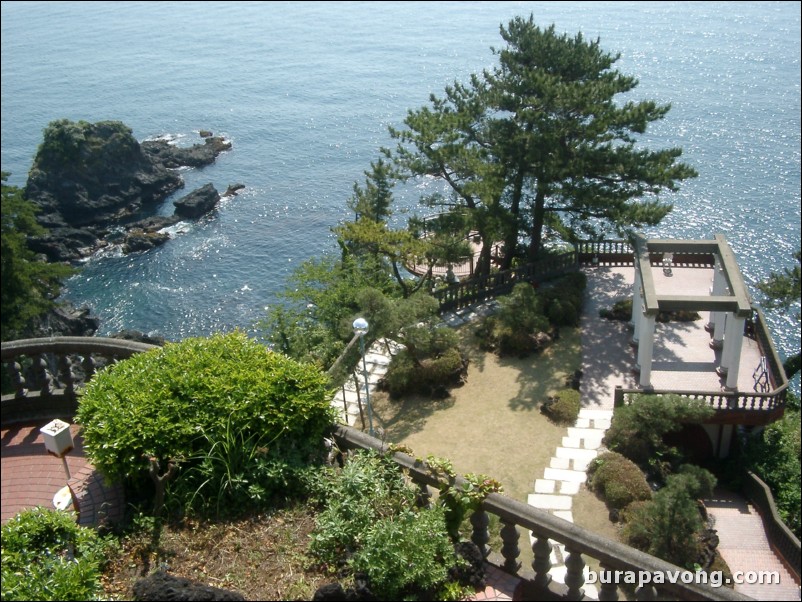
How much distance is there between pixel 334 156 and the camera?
65.0 m

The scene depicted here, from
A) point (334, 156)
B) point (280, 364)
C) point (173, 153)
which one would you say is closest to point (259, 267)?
point (334, 156)

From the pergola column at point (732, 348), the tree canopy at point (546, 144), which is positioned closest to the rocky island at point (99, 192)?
the tree canopy at point (546, 144)

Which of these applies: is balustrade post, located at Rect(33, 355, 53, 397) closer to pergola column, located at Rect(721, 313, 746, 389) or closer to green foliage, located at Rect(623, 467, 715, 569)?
green foliage, located at Rect(623, 467, 715, 569)

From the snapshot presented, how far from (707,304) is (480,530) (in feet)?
48.5

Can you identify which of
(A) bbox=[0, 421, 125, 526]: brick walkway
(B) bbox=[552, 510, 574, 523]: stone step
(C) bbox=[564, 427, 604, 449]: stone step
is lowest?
(B) bbox=[552, 510, 574, 523]: stone step

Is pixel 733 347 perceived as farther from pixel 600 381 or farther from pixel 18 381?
pixel 18 381

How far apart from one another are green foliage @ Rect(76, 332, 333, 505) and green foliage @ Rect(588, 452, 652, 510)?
10.3m

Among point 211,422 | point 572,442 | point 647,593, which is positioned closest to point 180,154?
point 572,442

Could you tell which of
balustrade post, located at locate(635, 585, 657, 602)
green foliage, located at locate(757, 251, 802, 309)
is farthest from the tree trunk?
balustrade post, located at locate(635, 585, 657, 602)

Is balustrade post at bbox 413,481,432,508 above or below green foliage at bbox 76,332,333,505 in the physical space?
below

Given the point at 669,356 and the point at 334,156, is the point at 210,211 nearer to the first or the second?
the point at 334,156

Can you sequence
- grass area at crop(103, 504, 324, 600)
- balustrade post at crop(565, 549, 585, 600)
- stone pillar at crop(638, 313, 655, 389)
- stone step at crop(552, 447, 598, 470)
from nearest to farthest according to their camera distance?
1. balustrade post at crop(565, 549, 585, 600)
2. grass area at crop(103, 504, 324, 600)
3. stone step at crop(552, 447, 598, 470)
4. stone pillar at crop(638, 313, 655, 389)

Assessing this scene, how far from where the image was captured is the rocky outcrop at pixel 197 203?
58781mm

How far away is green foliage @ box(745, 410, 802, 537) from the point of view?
19.7 m
